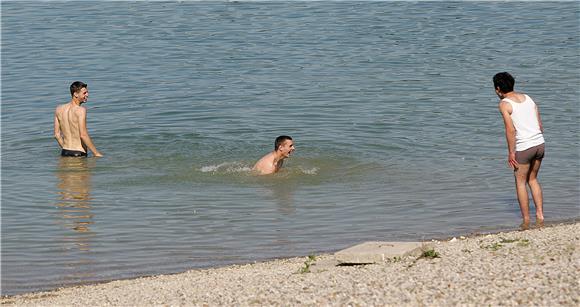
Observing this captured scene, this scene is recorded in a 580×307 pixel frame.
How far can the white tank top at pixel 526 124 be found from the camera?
33.6ft

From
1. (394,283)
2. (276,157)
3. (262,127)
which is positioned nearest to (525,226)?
(276,157)

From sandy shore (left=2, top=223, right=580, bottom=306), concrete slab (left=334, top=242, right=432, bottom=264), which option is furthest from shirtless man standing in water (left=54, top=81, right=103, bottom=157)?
concrete slab (left=334, top=242, right=432, bottom=264)

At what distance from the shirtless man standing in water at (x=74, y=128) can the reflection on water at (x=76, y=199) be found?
6.0 inches

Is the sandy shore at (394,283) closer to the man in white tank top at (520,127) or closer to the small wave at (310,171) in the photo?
the man in white tank top at (520,127)

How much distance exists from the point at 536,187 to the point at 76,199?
534 centimetres

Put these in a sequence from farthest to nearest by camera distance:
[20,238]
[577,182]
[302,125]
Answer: [302,125]
[577,182]
[20,238]

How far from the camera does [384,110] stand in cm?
1753

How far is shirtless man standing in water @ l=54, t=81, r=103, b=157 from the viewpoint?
14.8m

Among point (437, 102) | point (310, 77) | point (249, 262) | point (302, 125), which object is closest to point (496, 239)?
point (249, 262)

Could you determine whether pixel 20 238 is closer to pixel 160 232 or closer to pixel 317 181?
pixel 160 232

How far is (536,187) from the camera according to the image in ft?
35.2

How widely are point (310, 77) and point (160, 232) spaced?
948 cm

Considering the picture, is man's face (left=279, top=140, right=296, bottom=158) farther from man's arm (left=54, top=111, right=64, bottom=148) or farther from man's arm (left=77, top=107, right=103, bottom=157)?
man's arm (left=54, top=111, right=64, bottom=148)

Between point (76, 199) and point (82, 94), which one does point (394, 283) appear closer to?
point (76, 199)
